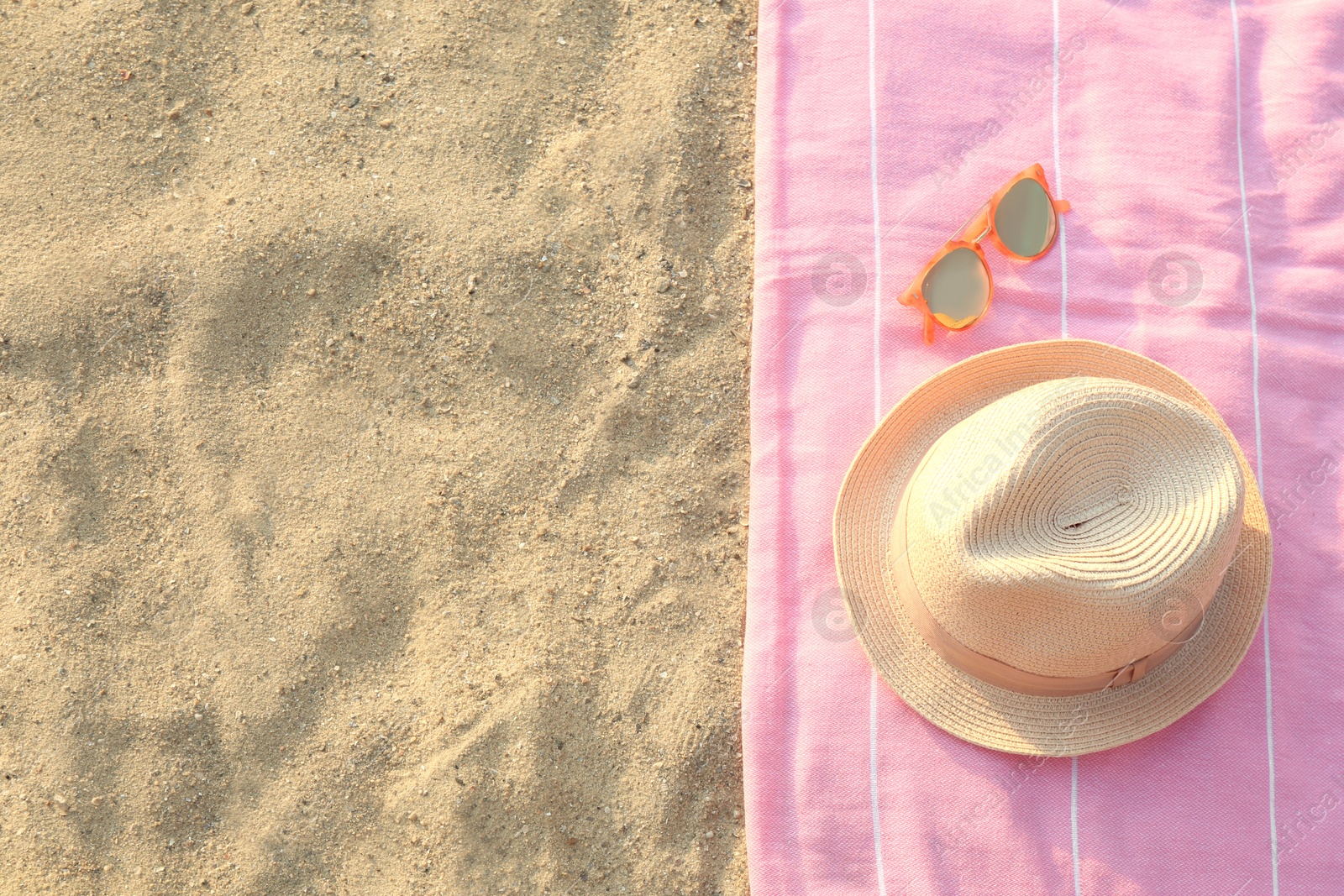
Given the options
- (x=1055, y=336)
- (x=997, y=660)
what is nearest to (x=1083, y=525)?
(x=997, y=660)

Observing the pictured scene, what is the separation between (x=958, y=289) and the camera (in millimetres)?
2367

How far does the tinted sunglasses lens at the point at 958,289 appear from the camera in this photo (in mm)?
2363

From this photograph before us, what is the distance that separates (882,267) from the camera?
2.44m

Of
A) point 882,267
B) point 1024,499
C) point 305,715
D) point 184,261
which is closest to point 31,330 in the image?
point 184,261

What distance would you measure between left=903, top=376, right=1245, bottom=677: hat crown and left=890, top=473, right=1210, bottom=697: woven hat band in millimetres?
46

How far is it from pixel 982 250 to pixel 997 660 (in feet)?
3.35

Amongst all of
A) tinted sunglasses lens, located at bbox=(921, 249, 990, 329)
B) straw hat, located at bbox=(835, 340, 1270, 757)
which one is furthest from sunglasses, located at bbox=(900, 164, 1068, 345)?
straw hat, located at bbox=(835, 340, 1270, 757)

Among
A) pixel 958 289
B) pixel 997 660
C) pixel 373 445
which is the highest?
pixel 958 289

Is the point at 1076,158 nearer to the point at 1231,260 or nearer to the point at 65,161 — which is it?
the point at 1231,260

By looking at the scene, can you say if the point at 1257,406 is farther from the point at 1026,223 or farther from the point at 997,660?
the point at 997,660

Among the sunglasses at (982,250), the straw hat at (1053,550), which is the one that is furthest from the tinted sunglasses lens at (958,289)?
the straw hat at (1053,550)

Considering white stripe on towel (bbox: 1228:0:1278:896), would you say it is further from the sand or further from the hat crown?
the sand

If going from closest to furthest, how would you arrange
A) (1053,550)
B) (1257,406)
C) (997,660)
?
(1053,550) → (997,660) → (1257,406)

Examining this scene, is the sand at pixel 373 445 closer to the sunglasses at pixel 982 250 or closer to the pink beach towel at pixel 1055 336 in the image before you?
the pink beach towel at pixel 1055 336
